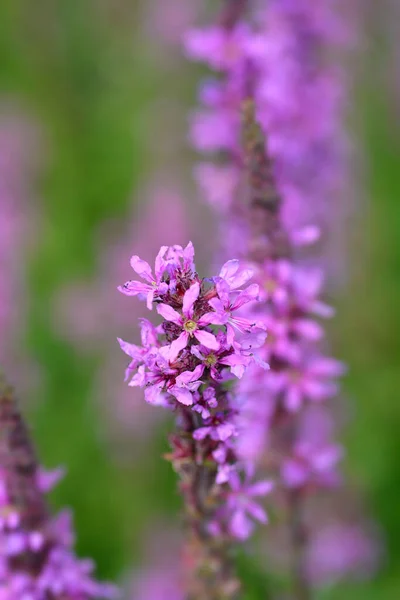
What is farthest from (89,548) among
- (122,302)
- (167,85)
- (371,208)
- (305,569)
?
(167,85)

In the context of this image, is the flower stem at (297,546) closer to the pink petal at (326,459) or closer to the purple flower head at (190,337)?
the pink petal at (326,459)

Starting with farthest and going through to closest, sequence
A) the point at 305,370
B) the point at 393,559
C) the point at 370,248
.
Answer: the point at 370,248
the point at 393,559
the point at 305,370

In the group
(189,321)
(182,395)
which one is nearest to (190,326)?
(189,321)

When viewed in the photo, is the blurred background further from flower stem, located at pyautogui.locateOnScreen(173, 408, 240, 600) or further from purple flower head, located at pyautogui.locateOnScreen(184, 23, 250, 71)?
purple flower head, located at pyautogui.locateOnScreen(184, 23, 250, 71)

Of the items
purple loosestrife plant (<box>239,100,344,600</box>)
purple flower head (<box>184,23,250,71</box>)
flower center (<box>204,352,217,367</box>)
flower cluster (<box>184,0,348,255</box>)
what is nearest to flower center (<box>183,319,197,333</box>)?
flower center (<box>204,352,217,367</box>)

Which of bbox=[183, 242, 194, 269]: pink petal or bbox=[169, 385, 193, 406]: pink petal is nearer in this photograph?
bbox=[169, 385, 193, 406]: pink petal

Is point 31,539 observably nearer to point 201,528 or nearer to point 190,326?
point 201,528

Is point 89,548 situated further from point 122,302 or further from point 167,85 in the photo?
point 167,85
